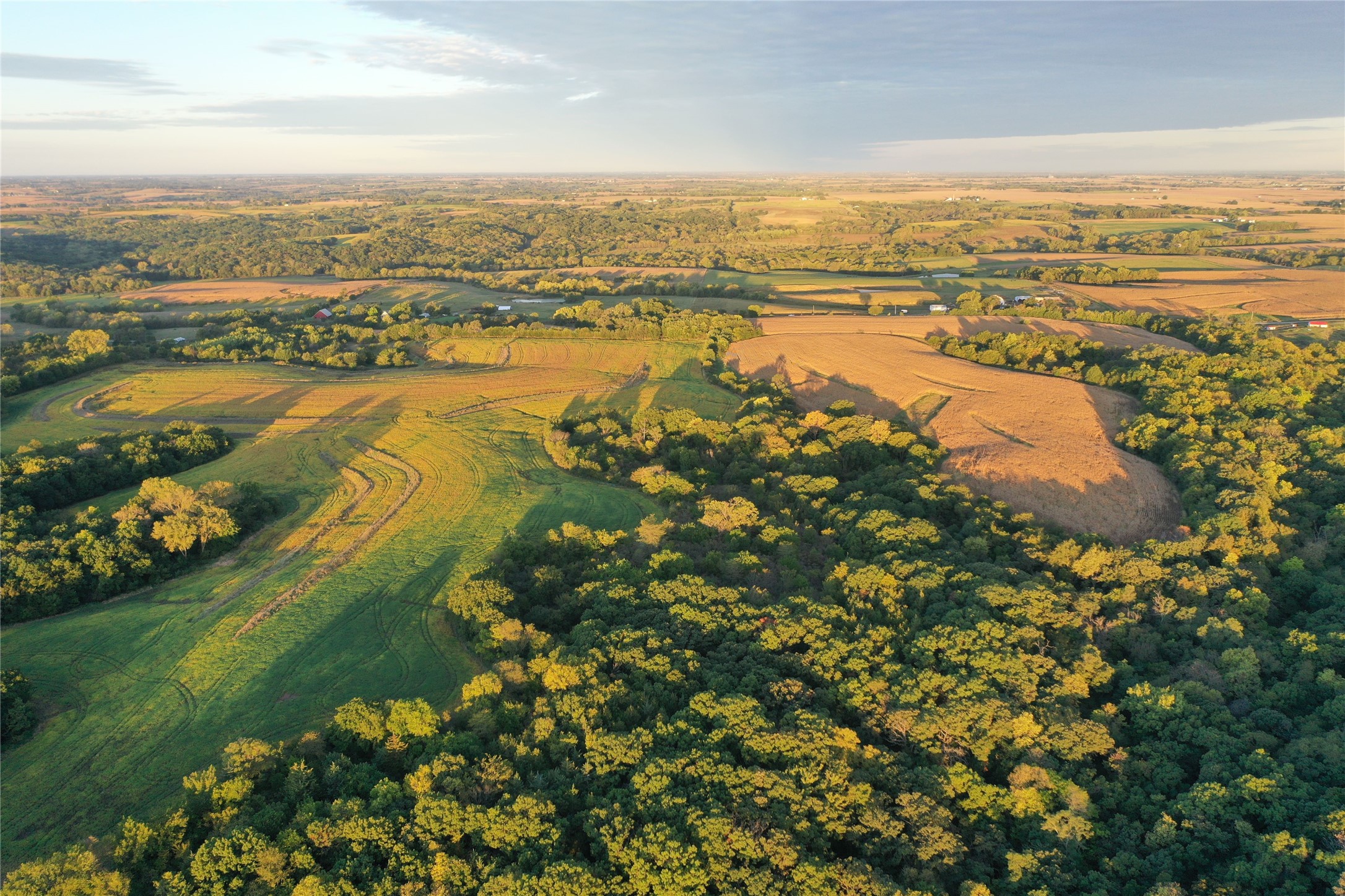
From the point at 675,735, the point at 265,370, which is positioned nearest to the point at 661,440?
the point at 675,735

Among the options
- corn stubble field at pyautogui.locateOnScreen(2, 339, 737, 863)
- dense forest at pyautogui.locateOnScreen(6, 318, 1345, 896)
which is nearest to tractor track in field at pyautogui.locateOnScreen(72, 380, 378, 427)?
corn stubble field at pyautogui.locateOnScreen(2, 339, 737, 863)

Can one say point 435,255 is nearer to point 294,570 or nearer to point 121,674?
point 294,570

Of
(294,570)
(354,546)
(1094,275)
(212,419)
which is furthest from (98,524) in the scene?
Result: (1094,275)

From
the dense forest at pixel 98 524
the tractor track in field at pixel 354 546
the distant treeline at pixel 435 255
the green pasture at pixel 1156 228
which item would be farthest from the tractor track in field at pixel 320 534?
the green pasture at pixel 1156 228

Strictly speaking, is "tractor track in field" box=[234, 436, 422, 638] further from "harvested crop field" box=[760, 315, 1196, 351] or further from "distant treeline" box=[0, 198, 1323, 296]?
"distant treeline" box=[0, 198, 1323, 296]

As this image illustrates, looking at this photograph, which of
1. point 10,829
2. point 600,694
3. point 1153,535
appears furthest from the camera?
point 1153,535

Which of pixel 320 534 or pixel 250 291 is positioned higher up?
pixel 250 291

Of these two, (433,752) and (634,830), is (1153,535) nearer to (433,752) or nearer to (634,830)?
(634,830)

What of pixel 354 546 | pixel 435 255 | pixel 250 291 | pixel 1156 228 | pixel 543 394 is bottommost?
pixel 354 546
